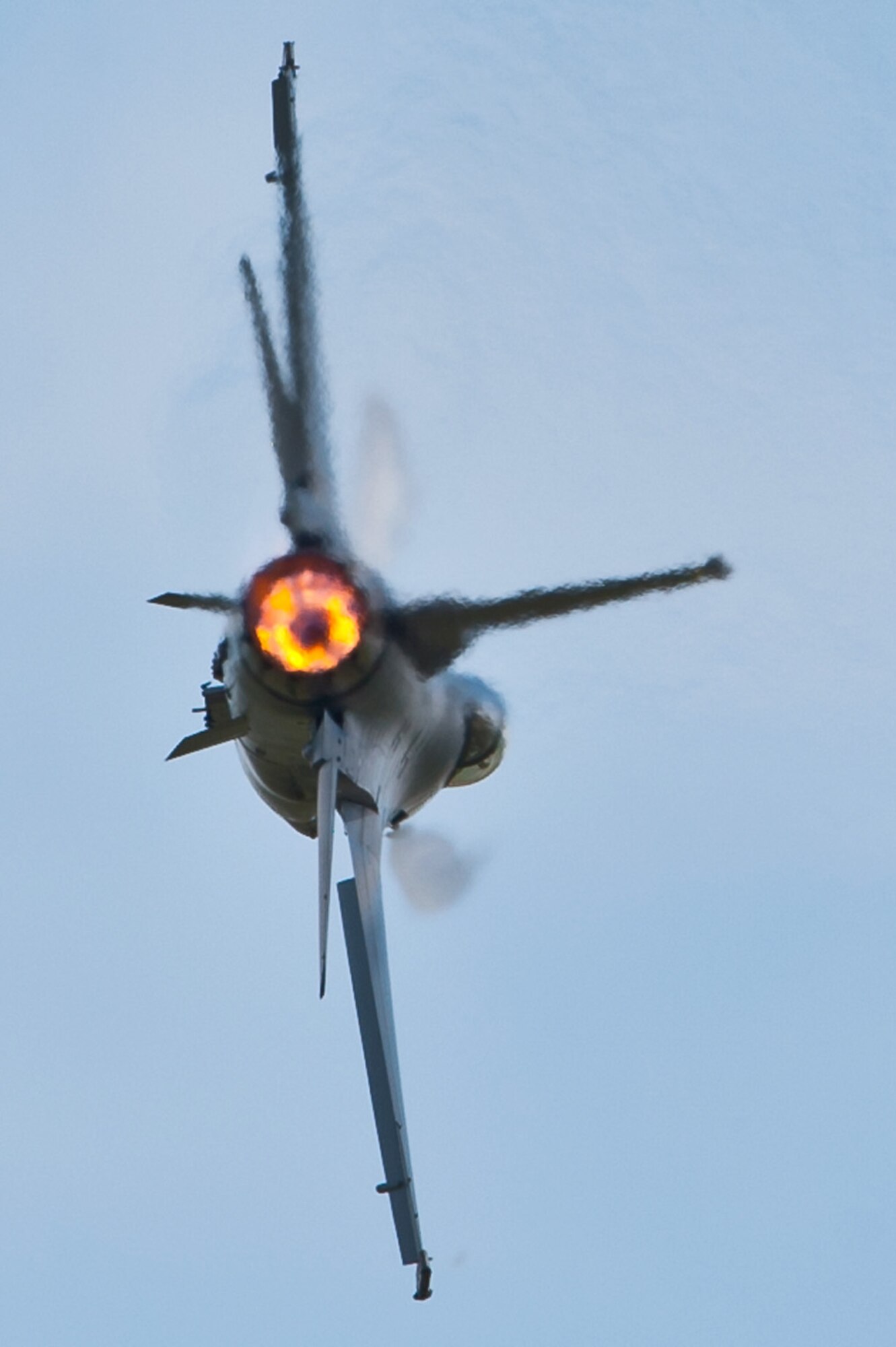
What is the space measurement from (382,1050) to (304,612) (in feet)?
12.5

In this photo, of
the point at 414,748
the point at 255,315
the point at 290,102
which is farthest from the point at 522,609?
the point at 290,102

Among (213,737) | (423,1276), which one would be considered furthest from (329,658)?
(423,1276)

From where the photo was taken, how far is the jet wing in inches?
760

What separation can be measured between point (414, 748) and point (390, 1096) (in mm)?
3266

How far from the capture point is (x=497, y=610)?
19594 mm

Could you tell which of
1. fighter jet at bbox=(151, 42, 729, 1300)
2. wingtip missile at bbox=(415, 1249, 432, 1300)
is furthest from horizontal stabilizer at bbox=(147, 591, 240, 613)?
wingtip missile at bbox=(415, 1249, 432, 1300)

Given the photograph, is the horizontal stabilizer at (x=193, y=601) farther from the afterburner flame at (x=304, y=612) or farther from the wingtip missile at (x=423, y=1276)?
the wingtip missile at (x=423, y=1276)

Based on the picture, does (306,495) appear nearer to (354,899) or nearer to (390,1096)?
(354,899)

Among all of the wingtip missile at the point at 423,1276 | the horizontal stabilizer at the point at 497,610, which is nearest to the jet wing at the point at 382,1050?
the wingtip missile at the point at 423,1276

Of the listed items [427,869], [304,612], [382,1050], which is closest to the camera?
[304,612]

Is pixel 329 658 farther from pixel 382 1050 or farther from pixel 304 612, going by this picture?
pixel 382 1050

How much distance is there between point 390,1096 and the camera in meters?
19.3

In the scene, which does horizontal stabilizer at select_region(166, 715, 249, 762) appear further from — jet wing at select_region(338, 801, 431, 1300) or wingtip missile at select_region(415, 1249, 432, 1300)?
wingtip missile at select_region(415, 1249, 432, 1300)

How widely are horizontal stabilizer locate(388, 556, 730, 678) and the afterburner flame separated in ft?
3.66
